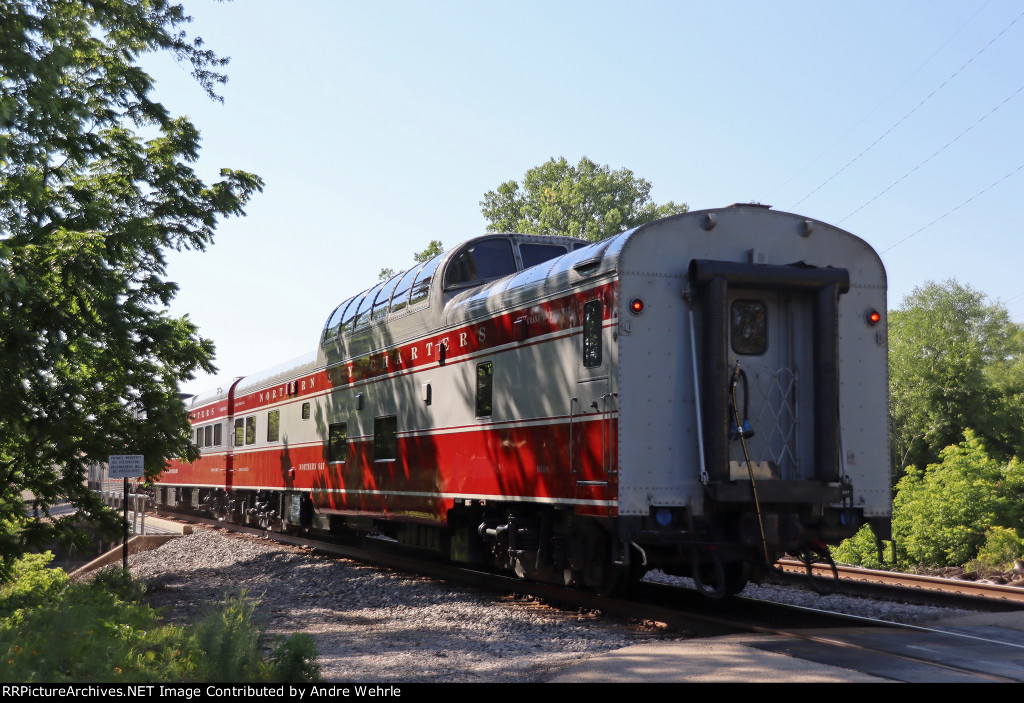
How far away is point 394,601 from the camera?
465 inches

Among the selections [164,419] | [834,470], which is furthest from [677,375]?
[164,419]

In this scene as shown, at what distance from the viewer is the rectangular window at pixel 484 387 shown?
11273 mm

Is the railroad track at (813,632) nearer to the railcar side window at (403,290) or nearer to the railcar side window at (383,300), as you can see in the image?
the railcar side window at (403,290)

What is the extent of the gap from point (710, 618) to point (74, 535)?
38.3 feet

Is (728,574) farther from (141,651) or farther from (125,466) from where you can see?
(125,466)

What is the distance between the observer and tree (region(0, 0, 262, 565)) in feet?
36.0

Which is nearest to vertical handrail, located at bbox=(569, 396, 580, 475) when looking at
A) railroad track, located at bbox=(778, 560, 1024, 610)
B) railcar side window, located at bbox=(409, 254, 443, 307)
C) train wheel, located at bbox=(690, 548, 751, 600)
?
train wheel, located at bbox=(690, 548, 751, 600)

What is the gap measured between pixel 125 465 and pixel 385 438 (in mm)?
4432

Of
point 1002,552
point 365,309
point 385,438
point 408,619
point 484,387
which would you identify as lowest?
point 1002,552

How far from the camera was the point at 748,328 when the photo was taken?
9234 millimetres

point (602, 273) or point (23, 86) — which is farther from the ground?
point (23, 86)

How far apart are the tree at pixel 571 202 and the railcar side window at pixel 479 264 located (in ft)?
127

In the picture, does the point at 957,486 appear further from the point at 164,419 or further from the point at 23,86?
the point at 23,86

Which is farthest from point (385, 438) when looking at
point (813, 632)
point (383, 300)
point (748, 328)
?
point (813, 632)
